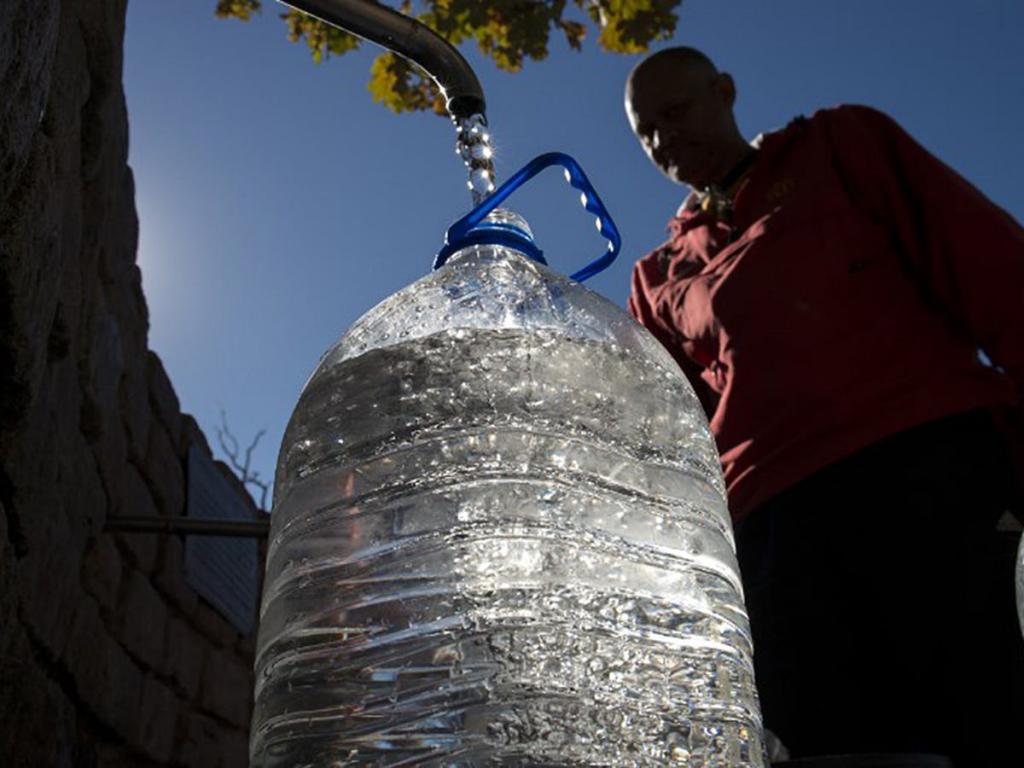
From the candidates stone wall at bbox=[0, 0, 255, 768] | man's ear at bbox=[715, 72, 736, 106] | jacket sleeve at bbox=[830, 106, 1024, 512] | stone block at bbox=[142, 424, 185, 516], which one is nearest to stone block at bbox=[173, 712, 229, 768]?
stone wall at bbox=[0, 0, 255, 768]

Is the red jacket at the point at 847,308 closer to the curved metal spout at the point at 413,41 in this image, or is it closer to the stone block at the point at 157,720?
the curved metal spout at the point at 413,41

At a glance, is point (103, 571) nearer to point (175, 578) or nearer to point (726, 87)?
point (175, 578)

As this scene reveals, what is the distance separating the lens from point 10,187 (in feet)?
3.24

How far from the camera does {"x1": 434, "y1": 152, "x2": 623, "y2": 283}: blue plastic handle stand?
3.54 feet

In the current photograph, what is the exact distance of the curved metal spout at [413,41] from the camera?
1068mm

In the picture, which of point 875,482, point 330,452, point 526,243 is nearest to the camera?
point 526,243

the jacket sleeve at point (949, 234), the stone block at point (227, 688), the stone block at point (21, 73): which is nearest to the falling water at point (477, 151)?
the stone block at point (21, 73)

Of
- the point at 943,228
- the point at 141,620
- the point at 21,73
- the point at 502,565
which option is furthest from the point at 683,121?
the point at 21,73

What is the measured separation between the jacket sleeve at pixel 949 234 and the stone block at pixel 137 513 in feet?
4.93

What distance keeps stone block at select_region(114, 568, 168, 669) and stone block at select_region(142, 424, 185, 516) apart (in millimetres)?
221

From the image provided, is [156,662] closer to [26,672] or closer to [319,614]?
[26,672]

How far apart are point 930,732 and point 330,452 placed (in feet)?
3.31

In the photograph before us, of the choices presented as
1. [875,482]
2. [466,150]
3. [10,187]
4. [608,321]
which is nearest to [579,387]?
[608,321]

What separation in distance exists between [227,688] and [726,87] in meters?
1.91
